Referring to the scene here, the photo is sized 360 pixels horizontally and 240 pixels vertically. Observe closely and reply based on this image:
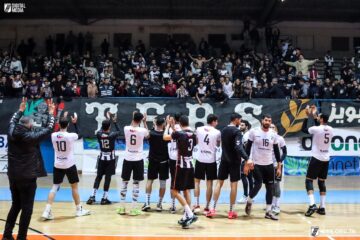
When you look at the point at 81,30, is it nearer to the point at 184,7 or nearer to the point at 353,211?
the point at 184,7

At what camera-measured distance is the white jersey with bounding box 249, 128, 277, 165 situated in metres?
9.94

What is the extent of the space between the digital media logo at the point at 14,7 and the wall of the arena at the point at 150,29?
5.99 feet

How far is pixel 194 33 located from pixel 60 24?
26.3 ft

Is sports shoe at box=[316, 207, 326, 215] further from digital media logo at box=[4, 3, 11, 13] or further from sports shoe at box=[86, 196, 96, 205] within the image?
digital media logo at box=[4, 3, 11, 13]

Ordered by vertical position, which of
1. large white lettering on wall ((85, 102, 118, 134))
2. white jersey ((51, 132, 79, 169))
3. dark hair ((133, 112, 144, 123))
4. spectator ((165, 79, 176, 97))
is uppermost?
spectator ((165, 79, 176, 97))

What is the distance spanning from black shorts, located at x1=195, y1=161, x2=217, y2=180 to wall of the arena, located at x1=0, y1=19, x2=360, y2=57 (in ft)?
59.9

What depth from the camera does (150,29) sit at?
2792 cm

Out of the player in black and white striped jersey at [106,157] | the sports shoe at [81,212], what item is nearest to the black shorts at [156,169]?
the player in black and white striped jersey at [106,157]

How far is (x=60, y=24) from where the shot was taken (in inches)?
1089

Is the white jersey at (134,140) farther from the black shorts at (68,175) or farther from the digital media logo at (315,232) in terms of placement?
the digital media logo at (315,232)

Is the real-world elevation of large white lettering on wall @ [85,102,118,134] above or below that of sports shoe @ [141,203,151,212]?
above

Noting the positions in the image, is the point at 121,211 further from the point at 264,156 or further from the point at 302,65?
the point at 302,65

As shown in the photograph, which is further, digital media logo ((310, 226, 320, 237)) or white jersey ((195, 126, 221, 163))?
white jersey ((195, 126, 221, 163))

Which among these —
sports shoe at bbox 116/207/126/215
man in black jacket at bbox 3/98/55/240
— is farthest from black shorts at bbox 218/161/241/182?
man in black jacket at bbox 3/98/55/240
